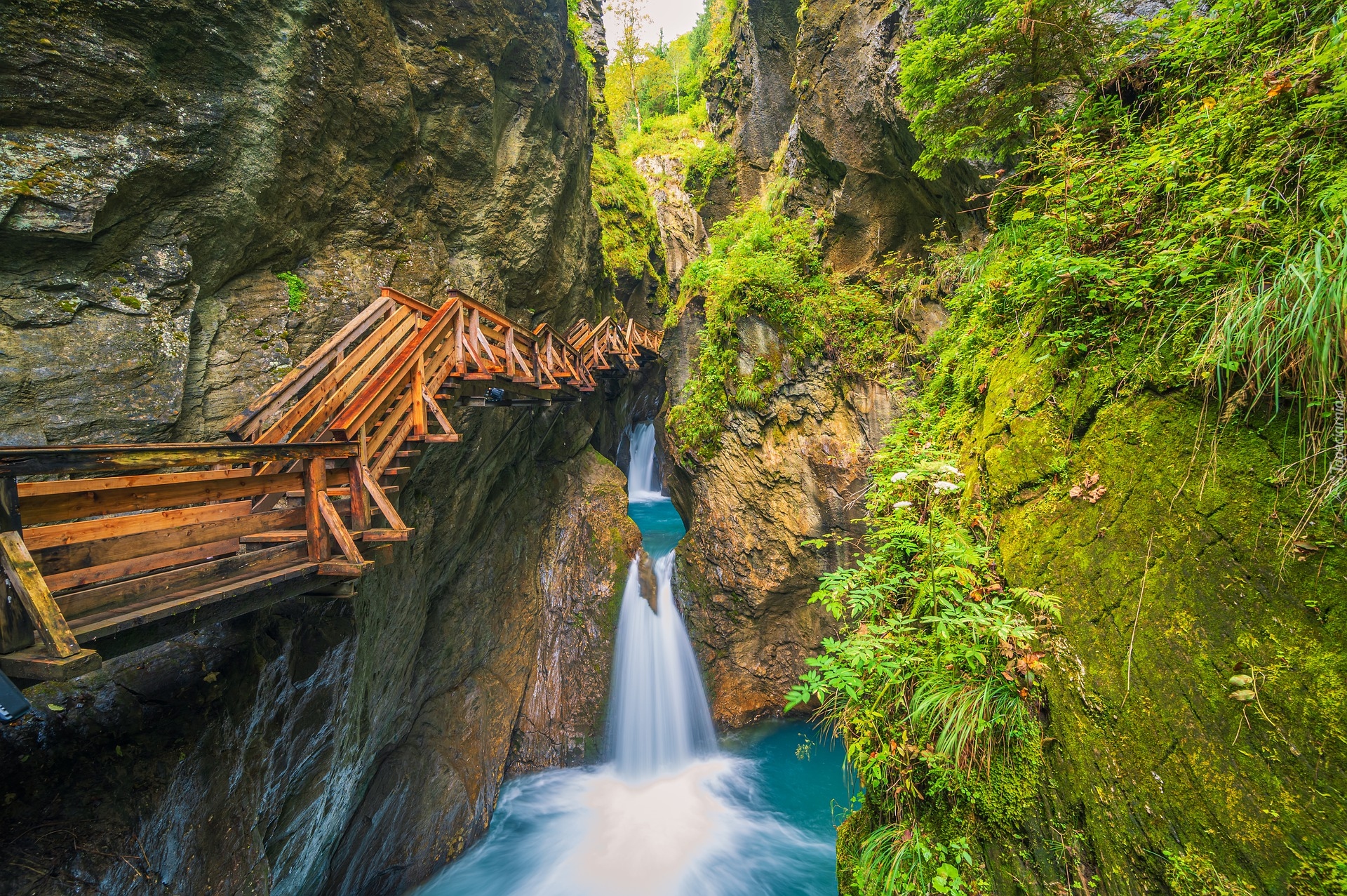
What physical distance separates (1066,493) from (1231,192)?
1.90 metres

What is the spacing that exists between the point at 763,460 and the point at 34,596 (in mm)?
9454

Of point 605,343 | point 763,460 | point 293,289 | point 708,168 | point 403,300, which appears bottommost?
point 763,460

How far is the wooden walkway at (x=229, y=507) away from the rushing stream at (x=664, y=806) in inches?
236

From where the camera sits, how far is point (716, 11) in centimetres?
2647

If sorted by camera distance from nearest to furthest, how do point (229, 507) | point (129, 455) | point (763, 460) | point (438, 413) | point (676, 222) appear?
point (129, 455), point (229, 507), point (438, 413), point (763, 460), point (676, 222)

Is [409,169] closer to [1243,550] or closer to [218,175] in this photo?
[218,175]

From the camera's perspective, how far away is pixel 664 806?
30.4 ft

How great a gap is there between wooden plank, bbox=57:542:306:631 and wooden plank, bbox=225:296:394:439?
185 cm

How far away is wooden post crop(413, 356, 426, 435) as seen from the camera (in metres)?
5.02

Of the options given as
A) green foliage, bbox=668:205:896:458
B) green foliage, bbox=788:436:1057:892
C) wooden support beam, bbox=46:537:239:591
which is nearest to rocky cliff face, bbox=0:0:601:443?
wooden support beam, bbox=46:537:239:591

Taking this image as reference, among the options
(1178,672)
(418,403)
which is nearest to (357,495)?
(418,403)

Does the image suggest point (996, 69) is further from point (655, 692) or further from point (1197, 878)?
point (655, 692)

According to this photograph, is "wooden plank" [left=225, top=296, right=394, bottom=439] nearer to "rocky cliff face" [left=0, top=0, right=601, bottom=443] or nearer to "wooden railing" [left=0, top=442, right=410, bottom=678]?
"rocky cliff face" [left=0, top=0, right=601, bottom=443]

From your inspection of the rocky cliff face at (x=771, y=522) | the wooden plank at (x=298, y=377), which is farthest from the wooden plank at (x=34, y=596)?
the rocky cliff face at (x=771, y=522)
